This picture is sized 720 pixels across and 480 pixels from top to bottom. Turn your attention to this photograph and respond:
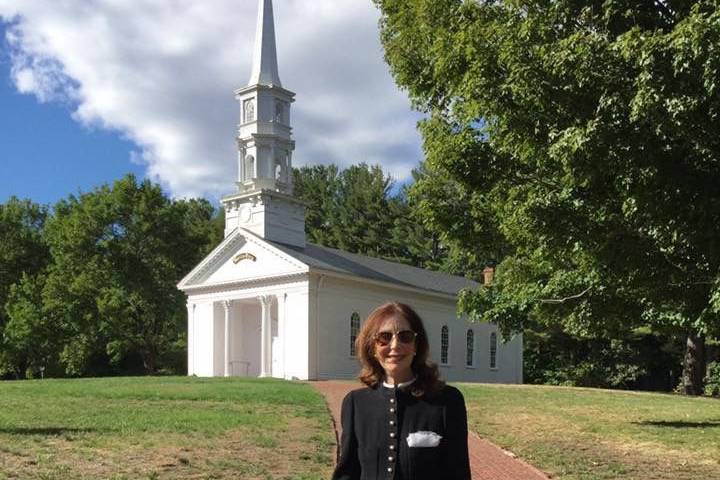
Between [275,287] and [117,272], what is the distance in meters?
13.3

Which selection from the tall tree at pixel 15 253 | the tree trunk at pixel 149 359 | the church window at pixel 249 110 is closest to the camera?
the church window at pixel 249 110

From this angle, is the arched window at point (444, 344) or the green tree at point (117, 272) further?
the green tree at point (117, 272)

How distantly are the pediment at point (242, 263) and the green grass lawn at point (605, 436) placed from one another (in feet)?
48.8

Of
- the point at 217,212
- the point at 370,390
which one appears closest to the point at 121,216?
the point at 217,212

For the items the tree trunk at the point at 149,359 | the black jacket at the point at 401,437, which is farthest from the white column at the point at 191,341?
the black jacket at the point at 401,437

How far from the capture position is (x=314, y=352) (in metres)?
33.7

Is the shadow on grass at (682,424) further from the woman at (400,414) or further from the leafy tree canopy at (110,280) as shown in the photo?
the leafy tree canopy at (110,280)

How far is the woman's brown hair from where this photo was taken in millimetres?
3277

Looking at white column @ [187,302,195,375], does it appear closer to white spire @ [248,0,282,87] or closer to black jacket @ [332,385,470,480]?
white spire @ [248,0,282,87]

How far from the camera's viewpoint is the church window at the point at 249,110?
39125 millimetres

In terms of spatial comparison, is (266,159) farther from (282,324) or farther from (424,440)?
(424,440)

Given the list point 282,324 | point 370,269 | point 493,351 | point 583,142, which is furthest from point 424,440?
point 493,351

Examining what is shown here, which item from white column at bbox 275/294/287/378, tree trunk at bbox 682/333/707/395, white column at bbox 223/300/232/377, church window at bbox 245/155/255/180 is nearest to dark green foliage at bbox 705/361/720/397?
tree trunk at bbox 682/333/707/395

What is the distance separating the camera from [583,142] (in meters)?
8.62
